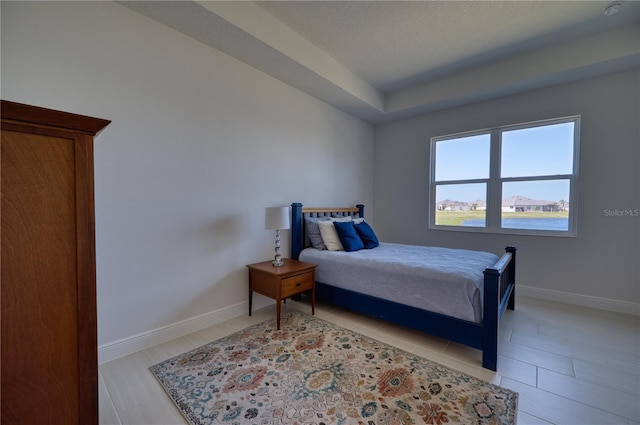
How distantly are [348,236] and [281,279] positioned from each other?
3.33 ft

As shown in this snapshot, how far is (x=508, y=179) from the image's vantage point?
3.51 metres

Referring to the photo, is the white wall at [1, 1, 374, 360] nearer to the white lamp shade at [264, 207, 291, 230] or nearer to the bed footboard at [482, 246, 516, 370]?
the white lamp shade at [264, 207, 291, 230]

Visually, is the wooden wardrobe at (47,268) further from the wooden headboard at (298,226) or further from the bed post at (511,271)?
the bed post at (511,271)

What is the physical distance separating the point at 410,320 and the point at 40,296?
7.48 feet

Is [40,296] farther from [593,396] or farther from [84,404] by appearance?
[593,396]

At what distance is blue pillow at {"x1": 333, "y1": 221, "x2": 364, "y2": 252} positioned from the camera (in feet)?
10.1

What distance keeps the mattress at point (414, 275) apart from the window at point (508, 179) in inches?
45.3

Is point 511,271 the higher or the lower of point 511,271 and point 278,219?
the lower

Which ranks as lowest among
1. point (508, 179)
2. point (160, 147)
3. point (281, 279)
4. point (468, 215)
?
point (281, 279)

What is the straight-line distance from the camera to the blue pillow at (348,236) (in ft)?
10.1

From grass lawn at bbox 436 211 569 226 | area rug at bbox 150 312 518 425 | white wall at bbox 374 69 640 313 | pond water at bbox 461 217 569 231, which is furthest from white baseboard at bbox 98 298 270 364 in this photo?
pond water at bbox 461 217 569 231

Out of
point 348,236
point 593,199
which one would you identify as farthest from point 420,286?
point 593,199

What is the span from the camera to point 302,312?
2873mm

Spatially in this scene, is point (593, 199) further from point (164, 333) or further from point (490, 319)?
point (164, 333)
